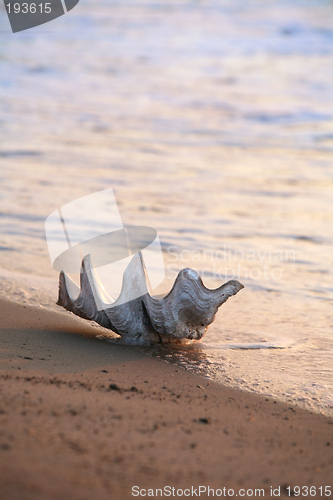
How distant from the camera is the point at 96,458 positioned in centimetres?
165

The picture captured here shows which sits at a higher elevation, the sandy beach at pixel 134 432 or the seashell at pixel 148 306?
the sandy beach at pixel 134 432

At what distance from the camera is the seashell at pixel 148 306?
3.27 m

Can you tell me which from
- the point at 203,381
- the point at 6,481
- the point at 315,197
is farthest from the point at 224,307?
the point at 315,197

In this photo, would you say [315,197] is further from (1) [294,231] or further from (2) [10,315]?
(2) [10,315]

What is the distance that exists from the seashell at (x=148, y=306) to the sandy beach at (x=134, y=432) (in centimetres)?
39

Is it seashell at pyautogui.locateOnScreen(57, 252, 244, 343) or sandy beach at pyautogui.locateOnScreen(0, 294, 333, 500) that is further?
seashell at pyautogui.locateOnScreen(57, 252, 244, 343)

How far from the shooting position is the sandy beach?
1569mm

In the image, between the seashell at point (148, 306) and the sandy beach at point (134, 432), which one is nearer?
the sandy beach at point (134, 432)

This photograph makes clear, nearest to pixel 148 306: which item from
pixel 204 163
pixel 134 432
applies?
pixel 134 432

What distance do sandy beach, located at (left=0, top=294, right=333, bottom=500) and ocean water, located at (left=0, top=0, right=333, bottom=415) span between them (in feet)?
1.50

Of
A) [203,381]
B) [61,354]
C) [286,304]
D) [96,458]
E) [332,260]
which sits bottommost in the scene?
[332,260]

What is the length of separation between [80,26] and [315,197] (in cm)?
1905

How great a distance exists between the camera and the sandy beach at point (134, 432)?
1.57 m

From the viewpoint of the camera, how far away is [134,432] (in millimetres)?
1896
